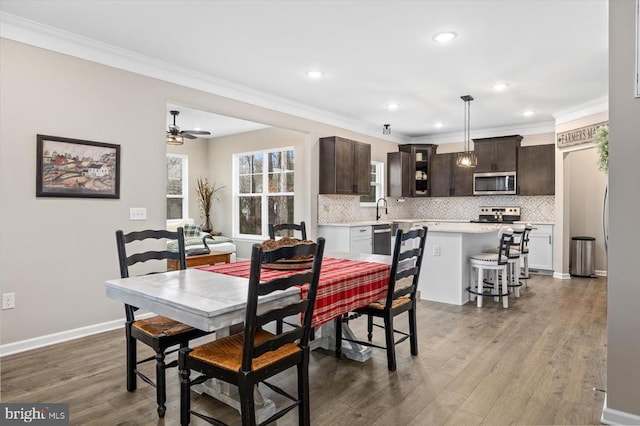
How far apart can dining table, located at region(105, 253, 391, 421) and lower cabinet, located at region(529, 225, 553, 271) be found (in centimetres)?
499

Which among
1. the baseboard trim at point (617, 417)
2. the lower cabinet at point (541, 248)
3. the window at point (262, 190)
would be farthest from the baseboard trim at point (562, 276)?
the baseboard trim at point (617, 417)

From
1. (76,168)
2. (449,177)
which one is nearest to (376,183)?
(449,177)

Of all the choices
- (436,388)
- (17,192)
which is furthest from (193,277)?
(17,192)

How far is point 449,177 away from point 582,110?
104 inches

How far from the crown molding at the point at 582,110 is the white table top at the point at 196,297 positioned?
5707 millimetres

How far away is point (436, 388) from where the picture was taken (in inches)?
103

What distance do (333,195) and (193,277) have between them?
449 centimetres

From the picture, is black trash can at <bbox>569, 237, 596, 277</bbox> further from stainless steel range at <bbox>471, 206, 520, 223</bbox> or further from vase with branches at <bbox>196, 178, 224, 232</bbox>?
vase with branches at <bbox>196, 178, 224, 232</bbox>

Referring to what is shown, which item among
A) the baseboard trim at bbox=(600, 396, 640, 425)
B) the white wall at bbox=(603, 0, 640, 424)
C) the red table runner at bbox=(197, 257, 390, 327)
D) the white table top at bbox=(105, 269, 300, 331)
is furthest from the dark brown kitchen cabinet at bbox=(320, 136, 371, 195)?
the baseboard trim at bbox=(600, 396, 640, 425)

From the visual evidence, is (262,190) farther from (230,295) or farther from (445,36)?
(230,295)

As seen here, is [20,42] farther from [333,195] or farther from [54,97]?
[333,195]

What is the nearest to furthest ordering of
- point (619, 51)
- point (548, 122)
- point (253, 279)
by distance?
point (253, 279), point (619, 51), point (548, 122)

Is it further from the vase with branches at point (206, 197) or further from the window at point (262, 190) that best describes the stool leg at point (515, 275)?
the vase with branches at point (206, 197)

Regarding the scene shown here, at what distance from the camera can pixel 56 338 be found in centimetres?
346
